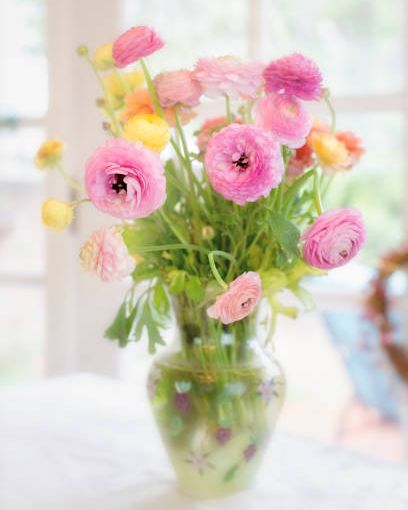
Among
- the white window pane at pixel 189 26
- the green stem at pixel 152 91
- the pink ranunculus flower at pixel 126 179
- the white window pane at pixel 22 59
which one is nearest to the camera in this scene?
the pink ranunculus flower at pixel 126 179

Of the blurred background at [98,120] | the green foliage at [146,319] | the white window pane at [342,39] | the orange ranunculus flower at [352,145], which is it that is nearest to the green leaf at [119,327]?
the green foliage at [146,319]

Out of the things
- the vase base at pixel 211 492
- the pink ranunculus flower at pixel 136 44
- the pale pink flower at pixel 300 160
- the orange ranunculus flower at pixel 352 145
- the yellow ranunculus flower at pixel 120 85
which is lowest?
the vase base at pixel 211 492

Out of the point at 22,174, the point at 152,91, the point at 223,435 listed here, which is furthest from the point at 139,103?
the point at 22,174

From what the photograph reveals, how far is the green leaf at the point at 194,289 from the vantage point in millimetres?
855

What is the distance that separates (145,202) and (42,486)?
0.42m

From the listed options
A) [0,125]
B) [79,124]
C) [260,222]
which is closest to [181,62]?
[79,124]

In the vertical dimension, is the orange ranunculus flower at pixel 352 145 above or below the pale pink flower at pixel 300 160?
above

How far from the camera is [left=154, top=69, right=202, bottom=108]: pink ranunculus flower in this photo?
2.72ft

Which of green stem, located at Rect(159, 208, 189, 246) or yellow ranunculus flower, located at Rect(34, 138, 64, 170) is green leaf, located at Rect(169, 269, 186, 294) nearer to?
green stem, located at Rect(159, 208, 189, 246)

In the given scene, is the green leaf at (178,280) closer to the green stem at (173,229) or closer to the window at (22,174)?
the green stem at (173,229)

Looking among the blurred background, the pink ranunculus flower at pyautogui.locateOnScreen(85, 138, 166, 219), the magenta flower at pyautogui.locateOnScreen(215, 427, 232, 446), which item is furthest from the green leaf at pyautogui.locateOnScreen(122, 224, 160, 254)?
the blurred background

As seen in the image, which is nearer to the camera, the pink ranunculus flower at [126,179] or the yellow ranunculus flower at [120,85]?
the pink ranunculus flower at [126,179]

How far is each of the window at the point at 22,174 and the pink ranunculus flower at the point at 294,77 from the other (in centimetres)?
134

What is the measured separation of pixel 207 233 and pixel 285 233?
3.6 inches
